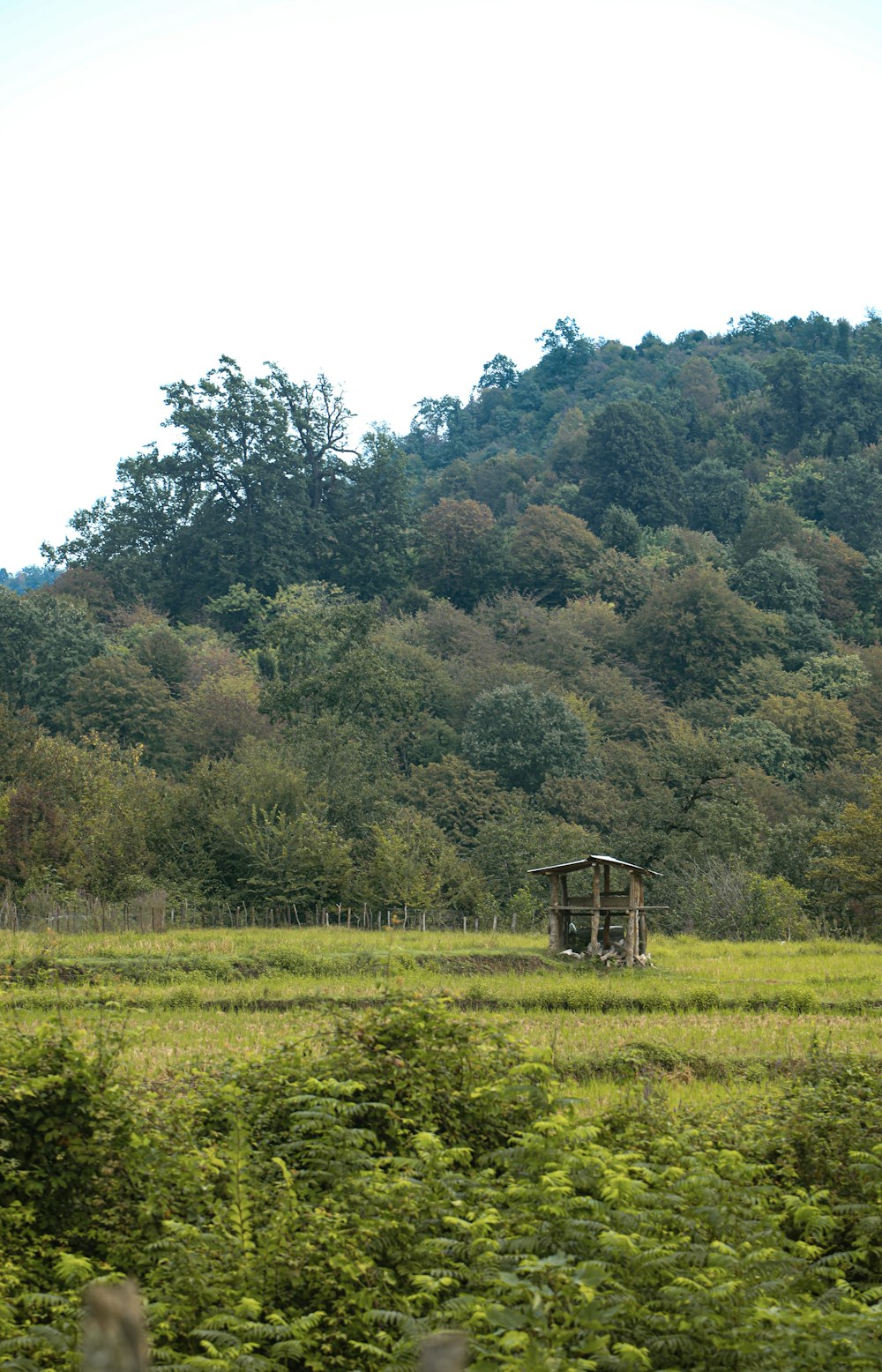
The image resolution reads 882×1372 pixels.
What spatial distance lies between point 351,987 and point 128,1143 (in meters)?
14.1

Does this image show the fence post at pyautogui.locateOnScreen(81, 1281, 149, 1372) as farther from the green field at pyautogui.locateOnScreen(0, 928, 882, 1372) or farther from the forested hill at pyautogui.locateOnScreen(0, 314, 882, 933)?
the forested hill at pyautogui.locateOnScreen(0, 314, 882, 933)

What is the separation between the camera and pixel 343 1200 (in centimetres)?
991

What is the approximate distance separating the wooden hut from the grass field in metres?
0.70

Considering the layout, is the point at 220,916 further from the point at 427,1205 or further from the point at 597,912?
the point at 427,1205

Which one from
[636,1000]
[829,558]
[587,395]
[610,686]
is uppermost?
A: [587,395]

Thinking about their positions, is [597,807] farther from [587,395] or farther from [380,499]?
[587,395]

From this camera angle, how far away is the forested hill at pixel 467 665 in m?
41.4

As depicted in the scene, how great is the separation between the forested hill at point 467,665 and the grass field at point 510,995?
863 centimetres

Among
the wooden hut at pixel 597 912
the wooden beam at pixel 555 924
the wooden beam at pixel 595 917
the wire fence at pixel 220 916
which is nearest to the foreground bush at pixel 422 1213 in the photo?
the wooden hut at pixel 597 912

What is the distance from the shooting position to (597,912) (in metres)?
29.4

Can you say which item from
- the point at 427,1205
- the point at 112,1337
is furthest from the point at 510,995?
the point at 112,1337

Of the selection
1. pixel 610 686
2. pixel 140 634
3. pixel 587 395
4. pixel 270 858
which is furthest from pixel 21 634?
pixel 587 395

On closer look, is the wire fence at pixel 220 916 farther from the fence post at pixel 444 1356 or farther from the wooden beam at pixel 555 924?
the fence post at pixel 444 1356

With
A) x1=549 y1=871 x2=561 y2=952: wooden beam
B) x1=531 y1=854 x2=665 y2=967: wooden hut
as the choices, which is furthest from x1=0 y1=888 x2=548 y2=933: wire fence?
x1=549 y1=871 x2=561 y2=952: wooden beam
